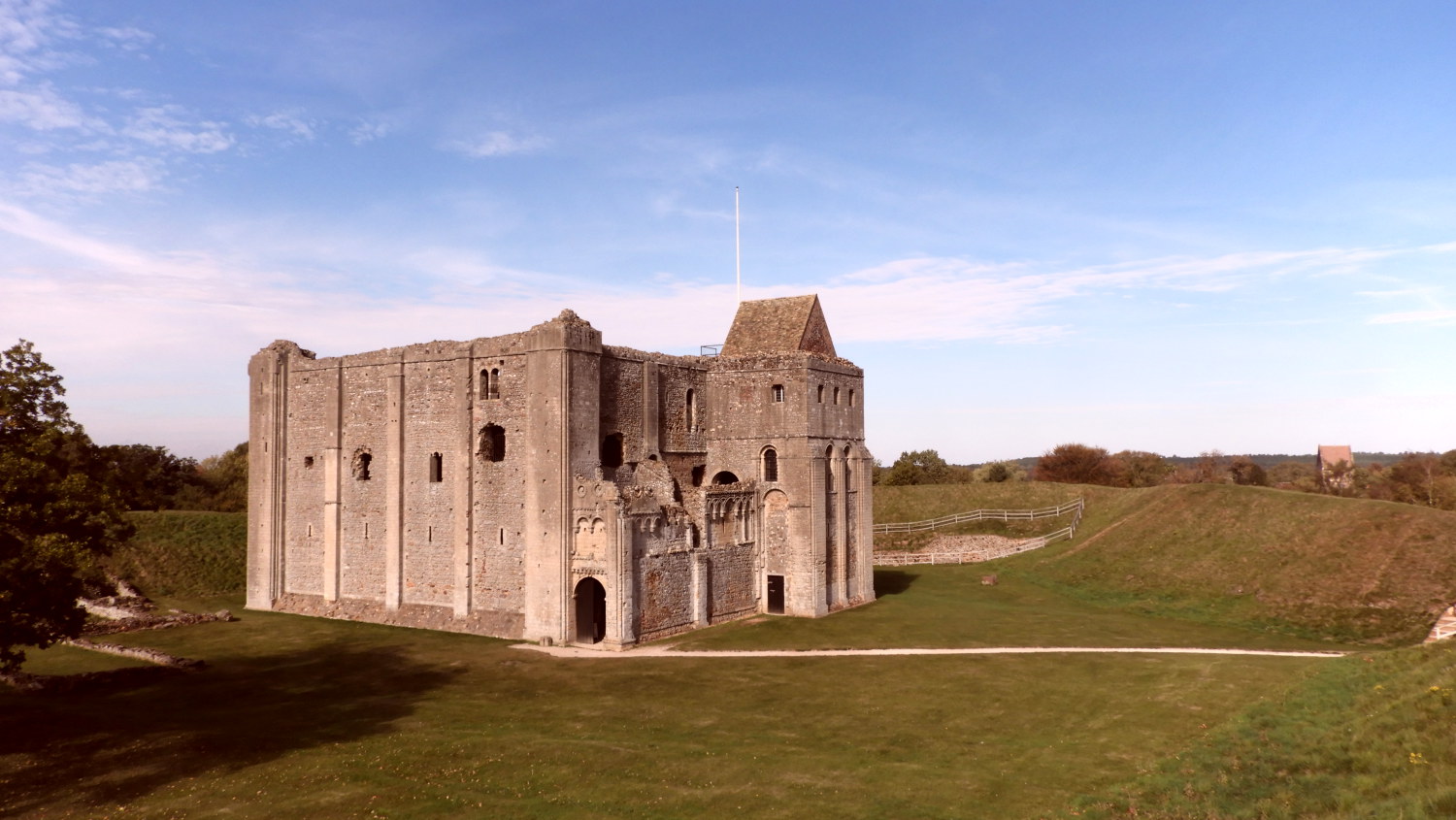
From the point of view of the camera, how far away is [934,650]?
32.9 m

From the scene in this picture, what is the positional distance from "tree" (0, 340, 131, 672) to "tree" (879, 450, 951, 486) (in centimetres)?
6923

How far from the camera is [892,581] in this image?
50500mm

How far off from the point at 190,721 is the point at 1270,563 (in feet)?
154

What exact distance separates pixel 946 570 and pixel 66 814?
150ft

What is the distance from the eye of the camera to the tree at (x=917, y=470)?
8438 centimetres

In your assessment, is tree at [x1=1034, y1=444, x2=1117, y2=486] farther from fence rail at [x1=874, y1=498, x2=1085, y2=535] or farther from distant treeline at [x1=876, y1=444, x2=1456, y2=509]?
fence rail at [x1=874, y1=498, x2=1085, y2=535]

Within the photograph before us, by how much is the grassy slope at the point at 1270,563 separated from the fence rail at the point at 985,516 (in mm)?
4378

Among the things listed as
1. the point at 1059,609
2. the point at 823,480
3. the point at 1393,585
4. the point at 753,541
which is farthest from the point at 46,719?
the point at 1393,585

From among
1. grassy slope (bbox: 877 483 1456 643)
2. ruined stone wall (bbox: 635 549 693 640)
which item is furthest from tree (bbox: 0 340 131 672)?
grassy slope (bbox: 877 483 1456 643)

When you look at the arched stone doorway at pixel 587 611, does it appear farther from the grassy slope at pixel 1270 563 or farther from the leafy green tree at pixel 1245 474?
the leafy green tree at pixel 1245 474

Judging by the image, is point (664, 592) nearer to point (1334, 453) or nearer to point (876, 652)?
point (876, 652)

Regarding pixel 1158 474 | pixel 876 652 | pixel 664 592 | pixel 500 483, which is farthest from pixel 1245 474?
pixel 500 483

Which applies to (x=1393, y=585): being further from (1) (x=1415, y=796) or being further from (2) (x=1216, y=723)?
(1) (x=1415, y=796)

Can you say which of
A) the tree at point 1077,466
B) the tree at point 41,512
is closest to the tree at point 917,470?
the tree at point 1077,466
